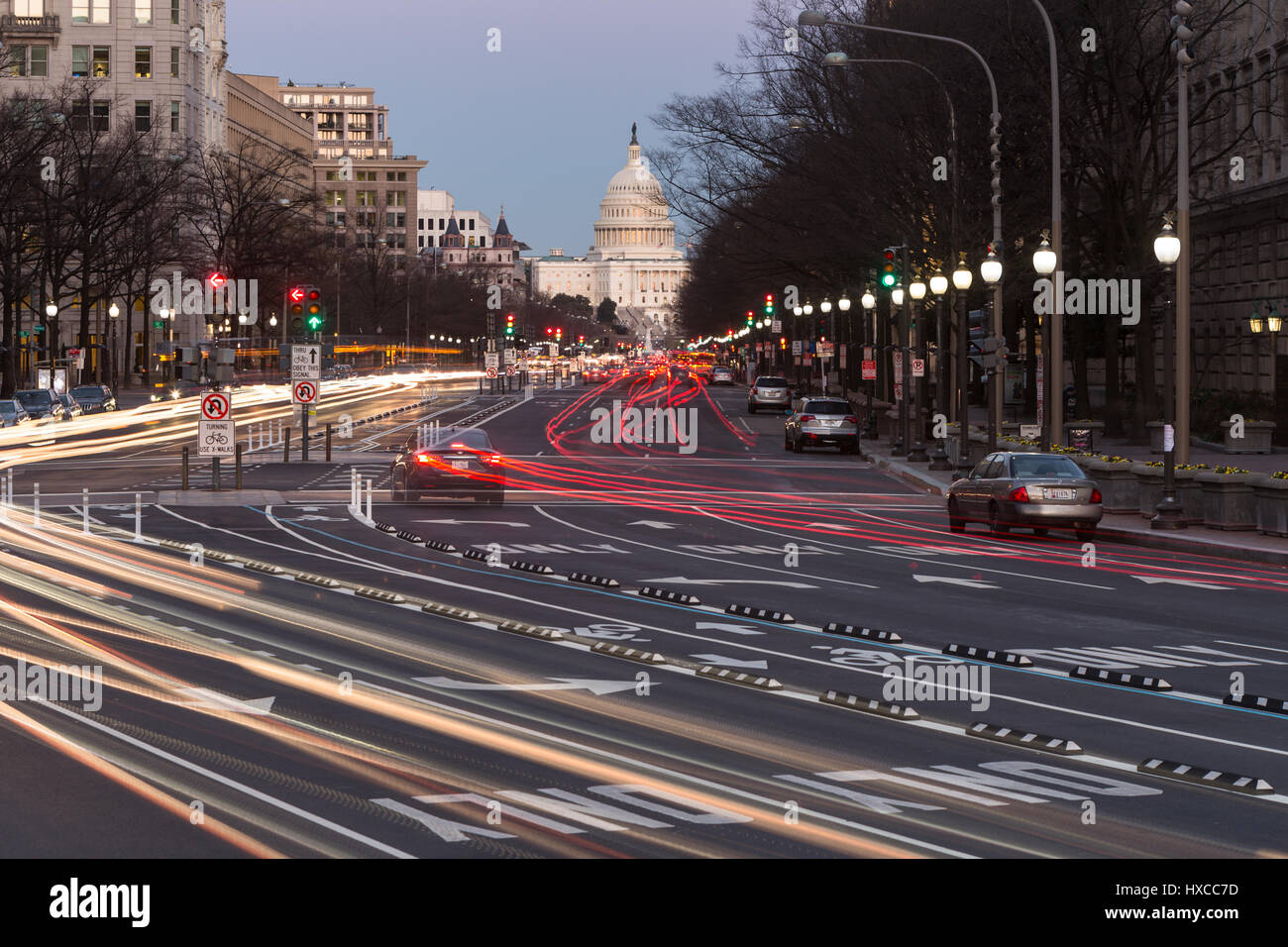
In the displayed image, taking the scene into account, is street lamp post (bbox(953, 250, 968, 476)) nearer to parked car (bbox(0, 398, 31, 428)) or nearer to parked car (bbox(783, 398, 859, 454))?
parked car (bbox(783, 398, 859, 454))

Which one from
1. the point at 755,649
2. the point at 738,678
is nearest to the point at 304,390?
the point at 755,649

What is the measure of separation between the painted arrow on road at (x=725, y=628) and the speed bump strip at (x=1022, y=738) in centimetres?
504

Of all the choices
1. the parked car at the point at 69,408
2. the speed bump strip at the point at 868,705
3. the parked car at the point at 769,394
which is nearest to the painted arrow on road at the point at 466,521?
the speed bump strip at the point at 868,705

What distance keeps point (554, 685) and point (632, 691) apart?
653 mm

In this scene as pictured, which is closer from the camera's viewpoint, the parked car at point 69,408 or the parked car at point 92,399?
the parked car at point 69,408

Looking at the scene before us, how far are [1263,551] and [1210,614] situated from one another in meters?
6.40

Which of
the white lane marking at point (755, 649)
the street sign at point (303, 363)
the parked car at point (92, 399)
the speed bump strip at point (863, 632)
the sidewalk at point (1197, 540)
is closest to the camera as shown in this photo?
the white lane marking at point (755, 649)

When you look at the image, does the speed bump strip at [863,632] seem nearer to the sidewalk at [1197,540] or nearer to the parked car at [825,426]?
the sidewalk at [1197,540]

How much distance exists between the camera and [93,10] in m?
118

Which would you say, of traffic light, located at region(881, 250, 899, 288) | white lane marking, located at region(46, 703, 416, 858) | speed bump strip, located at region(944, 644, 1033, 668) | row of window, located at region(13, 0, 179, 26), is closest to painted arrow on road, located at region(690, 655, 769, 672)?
speed bump strip, located at region(944, 644, 1033, 668)

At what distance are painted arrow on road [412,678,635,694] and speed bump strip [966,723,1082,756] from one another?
9.51 ft

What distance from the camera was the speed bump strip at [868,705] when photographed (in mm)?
13000
